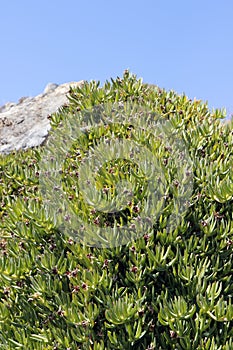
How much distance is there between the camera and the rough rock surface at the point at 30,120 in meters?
8.10

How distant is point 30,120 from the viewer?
8.87 m

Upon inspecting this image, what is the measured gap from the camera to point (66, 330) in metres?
3.89

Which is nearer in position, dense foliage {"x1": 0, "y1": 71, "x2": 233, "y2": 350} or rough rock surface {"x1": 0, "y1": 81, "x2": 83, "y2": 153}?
dense foliage {"x1": 0, "y1": 71, "x2": 233, "y2": 350}

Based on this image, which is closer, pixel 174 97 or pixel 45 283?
pixel 45 283

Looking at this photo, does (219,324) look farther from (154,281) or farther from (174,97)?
(174,97)

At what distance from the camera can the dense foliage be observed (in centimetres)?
366

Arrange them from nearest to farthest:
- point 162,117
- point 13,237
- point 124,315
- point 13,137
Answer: point 124,315
point 13,237
point 162,117
point 13,137

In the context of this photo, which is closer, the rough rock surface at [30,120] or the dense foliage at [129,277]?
the dense foliage at [129,277]

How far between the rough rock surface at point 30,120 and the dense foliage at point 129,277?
3671 mm

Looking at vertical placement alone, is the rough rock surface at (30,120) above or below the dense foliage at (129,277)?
above

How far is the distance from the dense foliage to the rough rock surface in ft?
12.0

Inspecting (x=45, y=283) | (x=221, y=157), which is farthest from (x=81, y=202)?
(x=221, y=157)

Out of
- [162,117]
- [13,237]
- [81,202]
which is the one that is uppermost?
[162,117]

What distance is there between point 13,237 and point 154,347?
1.43 metres
